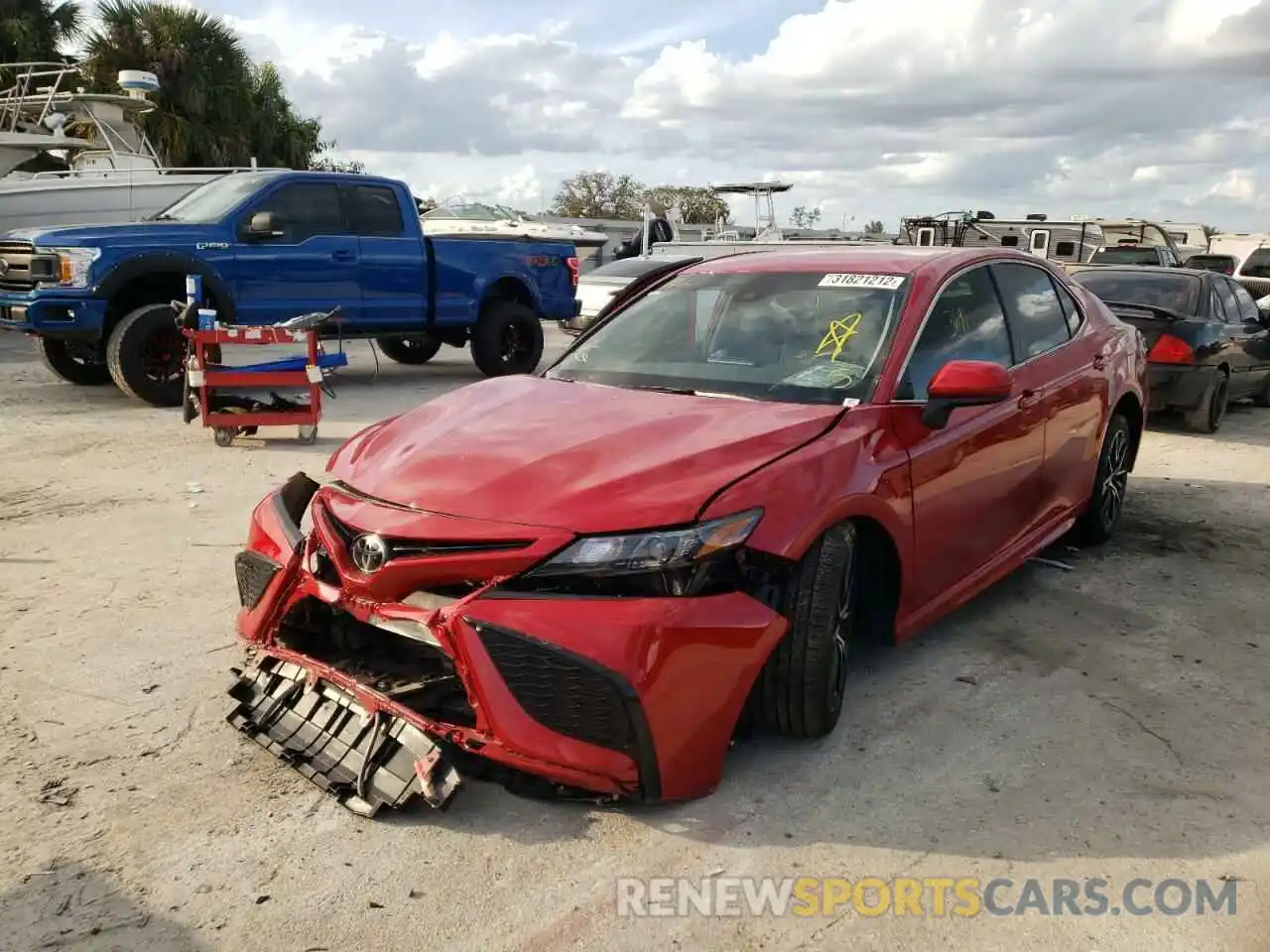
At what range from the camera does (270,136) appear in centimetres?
2720

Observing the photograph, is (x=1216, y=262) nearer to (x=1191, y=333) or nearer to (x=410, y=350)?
(x=1191, y=333)

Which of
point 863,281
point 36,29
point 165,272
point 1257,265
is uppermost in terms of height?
point 36,29

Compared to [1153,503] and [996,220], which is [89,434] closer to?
[1153,503]

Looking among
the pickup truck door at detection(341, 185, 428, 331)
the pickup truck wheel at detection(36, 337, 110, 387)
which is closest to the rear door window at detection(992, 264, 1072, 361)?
the pickup truck door at detection(341, 185, 428, 331)

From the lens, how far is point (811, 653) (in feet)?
10.6

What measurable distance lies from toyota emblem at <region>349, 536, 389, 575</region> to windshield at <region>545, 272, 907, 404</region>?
131 cm

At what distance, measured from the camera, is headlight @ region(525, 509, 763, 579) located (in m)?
2.88

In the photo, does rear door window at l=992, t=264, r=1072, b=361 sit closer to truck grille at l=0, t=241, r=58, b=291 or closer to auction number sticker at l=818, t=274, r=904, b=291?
auction number sticker at l=818, t=274, r=904, b=291

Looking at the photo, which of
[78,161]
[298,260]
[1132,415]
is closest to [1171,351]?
[1132,415]

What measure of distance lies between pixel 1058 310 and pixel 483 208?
15.0m

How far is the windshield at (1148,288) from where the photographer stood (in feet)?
32.8

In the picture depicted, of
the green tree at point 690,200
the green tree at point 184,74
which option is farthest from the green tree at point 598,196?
the green tree at point 184,74

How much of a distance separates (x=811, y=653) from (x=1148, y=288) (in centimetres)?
859

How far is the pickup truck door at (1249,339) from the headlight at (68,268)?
402 inches
